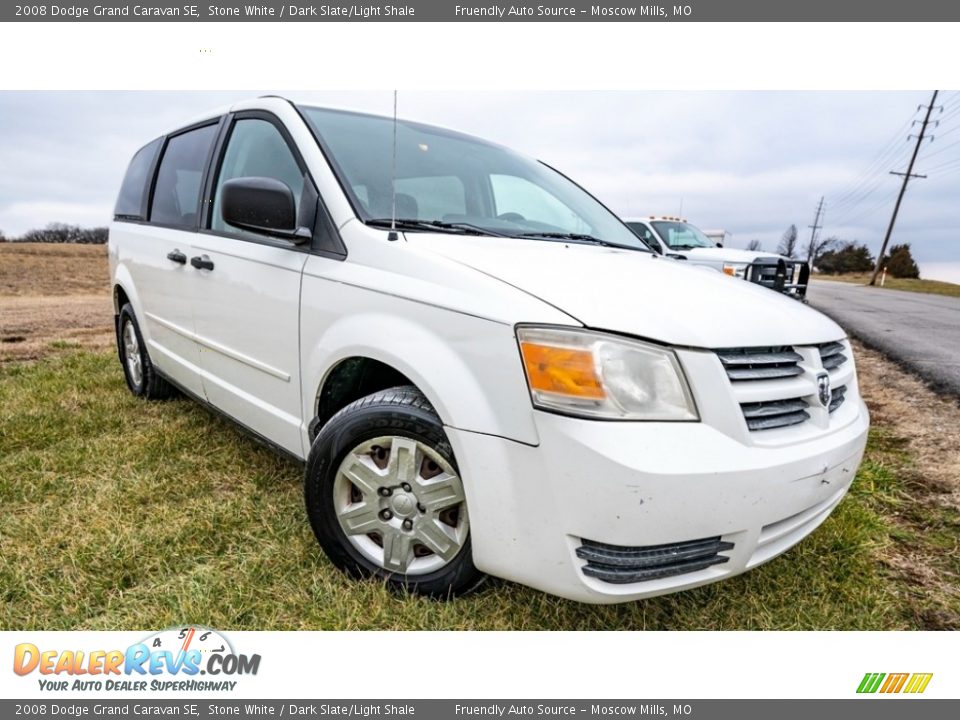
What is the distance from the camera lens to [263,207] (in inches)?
76.9

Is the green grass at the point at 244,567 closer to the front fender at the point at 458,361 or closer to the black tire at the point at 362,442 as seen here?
the black tire at the point at 362,442

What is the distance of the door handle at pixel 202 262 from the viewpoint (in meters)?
2.56

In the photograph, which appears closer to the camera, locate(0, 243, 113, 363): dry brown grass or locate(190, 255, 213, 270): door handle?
locate(190, 255, 213, 270): door handle

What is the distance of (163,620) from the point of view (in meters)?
1.72

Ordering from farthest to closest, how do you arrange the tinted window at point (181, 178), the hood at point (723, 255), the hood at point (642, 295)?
the hood at point (723, 255) < the tinted window at point (181, 178) < the hood at point (642, 295)

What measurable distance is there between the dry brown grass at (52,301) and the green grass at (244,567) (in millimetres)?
4045

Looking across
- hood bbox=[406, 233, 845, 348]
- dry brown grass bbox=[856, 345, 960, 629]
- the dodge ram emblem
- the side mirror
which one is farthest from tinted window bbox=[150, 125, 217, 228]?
dry brown grass bbox=[856, 345, 960, 629]

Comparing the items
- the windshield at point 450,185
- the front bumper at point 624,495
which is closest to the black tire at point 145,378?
the windshield at point 450,185

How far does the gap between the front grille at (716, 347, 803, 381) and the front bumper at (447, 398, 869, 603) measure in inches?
7.5

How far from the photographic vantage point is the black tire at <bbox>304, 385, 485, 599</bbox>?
5.39ft

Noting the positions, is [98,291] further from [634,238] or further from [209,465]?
[634,238]

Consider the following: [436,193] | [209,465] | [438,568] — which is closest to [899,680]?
[438,568]

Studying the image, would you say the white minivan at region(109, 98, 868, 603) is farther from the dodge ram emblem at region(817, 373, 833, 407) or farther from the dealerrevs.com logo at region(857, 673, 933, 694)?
the dealerrevs.com logo at region(857, 673, 933, 694)

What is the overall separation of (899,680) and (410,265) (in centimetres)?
178
